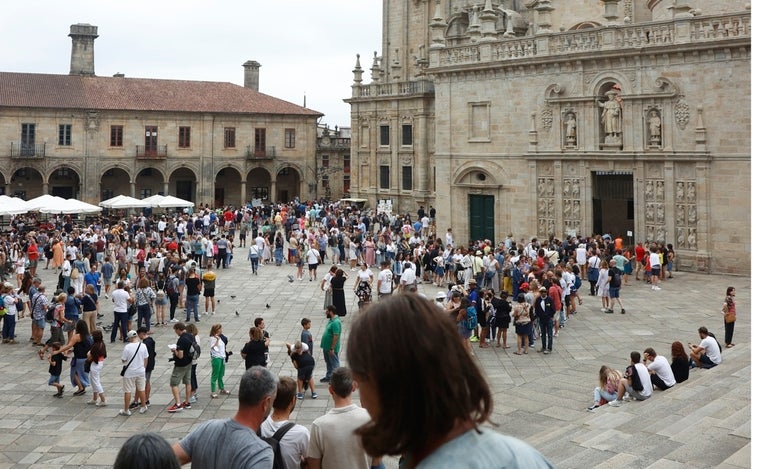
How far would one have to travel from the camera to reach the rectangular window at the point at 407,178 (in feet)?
153

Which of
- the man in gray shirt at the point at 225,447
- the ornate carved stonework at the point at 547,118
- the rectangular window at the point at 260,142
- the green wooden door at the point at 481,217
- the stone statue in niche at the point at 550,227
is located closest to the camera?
the man in gray shirt at the point at 225,447

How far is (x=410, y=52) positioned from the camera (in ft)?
162

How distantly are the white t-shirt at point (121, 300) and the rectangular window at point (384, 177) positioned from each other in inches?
1316

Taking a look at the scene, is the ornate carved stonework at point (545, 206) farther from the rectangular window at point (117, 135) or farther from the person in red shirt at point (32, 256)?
the rectangular window at point (117, 135)

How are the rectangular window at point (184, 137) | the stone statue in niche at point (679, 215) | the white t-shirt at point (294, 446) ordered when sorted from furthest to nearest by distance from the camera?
the rectangular window at point (184, 137), the stone statue in niche at point (679, 215), the white t-shirt at point (294, 446)

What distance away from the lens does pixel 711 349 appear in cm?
1206

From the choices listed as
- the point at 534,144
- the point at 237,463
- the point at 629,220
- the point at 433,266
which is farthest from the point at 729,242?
the point at 237,463

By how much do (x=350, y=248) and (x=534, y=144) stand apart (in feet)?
29.4

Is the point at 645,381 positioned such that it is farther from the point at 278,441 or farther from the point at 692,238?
the point at 692,238

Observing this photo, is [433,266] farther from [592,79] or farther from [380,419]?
[380,419]

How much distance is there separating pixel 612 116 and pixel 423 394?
26.8 meters

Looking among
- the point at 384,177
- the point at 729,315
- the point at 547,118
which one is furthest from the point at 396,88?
the point at 729,315

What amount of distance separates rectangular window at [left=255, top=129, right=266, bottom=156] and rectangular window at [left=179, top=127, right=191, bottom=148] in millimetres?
5414

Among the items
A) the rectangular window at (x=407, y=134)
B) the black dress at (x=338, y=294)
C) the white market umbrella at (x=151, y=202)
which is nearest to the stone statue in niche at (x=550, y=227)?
the black dress at (x=338, y=294)
